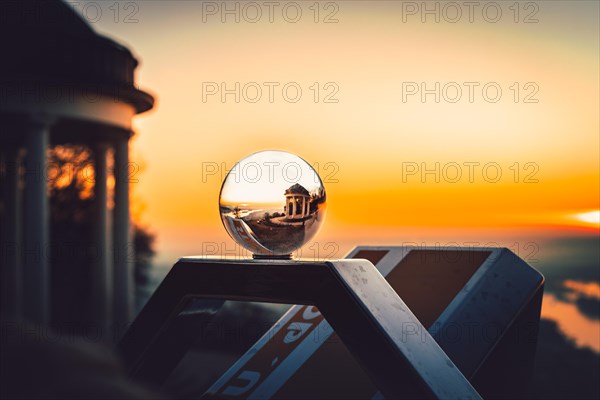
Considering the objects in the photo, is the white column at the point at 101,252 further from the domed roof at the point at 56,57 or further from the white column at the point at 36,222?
the white column at the point at 36,222

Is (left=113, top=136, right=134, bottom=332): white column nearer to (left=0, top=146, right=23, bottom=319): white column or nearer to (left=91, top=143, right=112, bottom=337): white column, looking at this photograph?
(left=91, top=143, right=112, bottom=337): white column

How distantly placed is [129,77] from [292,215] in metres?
11.8

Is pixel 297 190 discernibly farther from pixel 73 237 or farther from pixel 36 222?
pixel 73 237

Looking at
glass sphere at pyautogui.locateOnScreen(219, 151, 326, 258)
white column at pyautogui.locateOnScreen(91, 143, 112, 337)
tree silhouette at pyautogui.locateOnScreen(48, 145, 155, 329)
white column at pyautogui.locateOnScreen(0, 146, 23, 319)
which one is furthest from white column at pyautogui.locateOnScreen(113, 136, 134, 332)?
glass sphere at pyautogui.locateOnScreen(219, 151, 326, 258)

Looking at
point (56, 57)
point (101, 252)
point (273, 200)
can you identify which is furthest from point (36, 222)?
point (273, 200)

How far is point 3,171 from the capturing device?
61.0ft

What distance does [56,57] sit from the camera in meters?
13.2

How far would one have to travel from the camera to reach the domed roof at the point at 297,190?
3998mm

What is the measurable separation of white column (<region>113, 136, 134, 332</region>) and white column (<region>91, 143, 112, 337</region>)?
350 millimetres

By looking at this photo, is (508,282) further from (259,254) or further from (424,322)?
(259,254)

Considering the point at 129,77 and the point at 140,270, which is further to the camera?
the point at 140,270

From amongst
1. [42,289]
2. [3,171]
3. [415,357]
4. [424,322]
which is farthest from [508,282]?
[3,171]

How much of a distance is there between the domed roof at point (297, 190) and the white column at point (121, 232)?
39.0ft

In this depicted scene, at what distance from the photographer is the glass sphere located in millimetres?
3996
